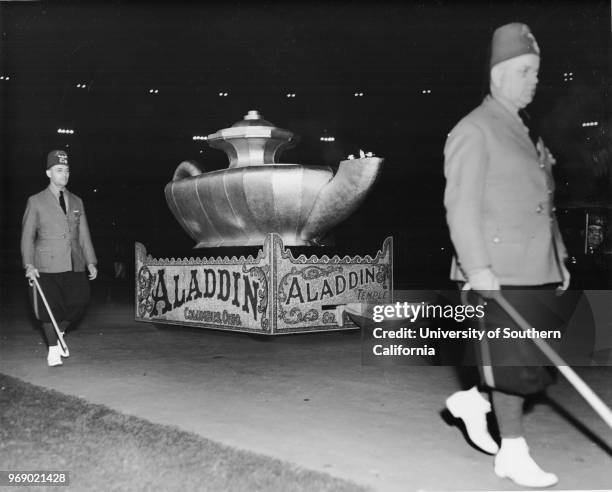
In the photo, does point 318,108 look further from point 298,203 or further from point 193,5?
point 193,5

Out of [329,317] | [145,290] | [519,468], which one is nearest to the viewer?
[519,468]

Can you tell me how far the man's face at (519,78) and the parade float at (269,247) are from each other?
3741 mm

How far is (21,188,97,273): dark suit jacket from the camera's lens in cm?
547

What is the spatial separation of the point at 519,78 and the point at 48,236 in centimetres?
419

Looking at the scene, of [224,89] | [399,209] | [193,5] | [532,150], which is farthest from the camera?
[399,209]

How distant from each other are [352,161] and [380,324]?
168 cm

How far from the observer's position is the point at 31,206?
548 cm

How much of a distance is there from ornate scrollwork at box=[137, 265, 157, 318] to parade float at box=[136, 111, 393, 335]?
0.29 meters

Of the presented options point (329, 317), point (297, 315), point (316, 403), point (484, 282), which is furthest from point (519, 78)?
point (329, 317)

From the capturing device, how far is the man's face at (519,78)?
2695 millimetres

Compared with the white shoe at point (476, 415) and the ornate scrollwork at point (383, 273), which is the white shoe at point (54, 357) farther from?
the white shoe at point (476, 415)

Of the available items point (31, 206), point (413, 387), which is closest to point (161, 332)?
point (31, 206)

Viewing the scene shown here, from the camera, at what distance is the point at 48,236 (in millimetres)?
5523

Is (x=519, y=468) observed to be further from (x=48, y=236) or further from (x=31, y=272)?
(x=48, y=236)
